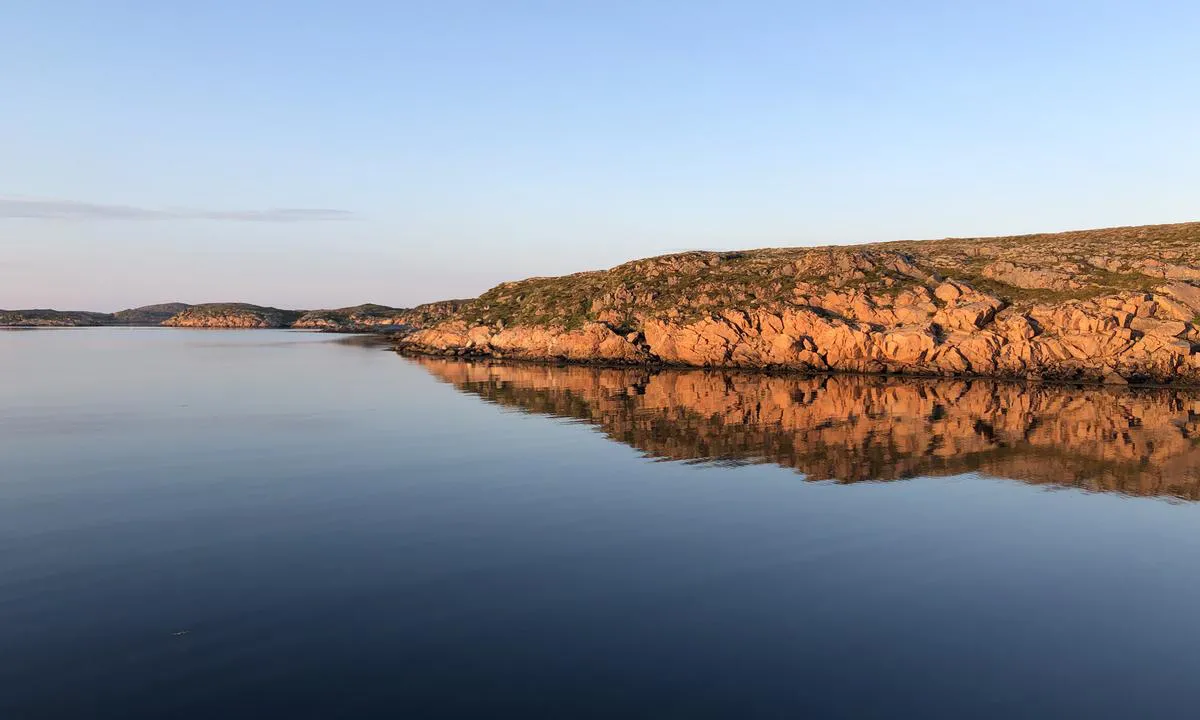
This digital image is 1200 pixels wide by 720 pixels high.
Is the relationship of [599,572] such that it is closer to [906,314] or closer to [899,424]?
[899,424]

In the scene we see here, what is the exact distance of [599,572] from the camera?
62.9ft

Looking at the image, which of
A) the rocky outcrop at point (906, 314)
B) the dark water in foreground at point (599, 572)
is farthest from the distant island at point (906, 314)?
the dark water in foreground at point (599, 572)

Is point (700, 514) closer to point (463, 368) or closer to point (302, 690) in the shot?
point (302, 690)

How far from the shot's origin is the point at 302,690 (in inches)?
496

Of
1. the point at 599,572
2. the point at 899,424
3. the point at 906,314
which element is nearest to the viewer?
the point at 599,572

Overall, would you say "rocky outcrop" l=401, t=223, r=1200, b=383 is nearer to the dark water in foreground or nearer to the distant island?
the distant island

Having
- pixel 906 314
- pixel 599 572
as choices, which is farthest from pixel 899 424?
pixel 906 314

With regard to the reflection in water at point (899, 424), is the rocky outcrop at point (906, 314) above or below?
above

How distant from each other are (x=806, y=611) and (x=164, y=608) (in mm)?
15332

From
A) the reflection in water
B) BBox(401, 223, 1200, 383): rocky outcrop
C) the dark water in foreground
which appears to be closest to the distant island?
BBox(401, 223, 1200, 383): rocky outcrop

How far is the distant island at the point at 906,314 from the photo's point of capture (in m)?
72.4

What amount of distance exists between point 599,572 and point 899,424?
108ft

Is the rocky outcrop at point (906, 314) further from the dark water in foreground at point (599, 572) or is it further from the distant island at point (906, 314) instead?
the dark water in foreground at point (599, 572)

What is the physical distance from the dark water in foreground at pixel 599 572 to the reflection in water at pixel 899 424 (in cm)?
39
